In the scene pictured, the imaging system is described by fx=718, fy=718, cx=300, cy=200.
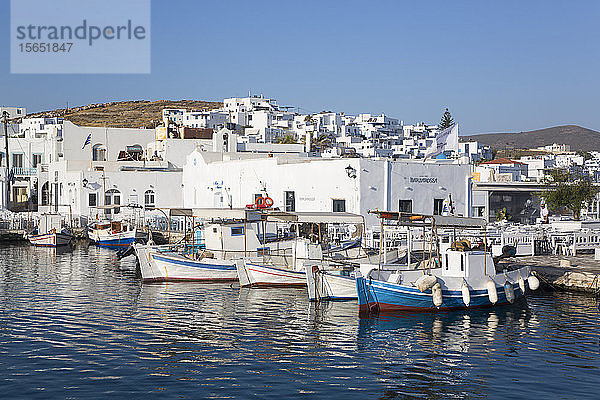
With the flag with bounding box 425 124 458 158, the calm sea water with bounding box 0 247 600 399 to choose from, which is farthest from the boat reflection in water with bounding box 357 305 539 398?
the flag with bounding box 425 124 458 158

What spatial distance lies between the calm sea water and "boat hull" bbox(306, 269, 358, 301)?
44cm

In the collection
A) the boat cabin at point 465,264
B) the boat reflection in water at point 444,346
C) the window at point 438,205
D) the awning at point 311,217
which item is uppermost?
the window at point 438,205

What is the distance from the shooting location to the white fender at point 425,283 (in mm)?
21562

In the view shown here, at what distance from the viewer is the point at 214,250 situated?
2945 centimetres

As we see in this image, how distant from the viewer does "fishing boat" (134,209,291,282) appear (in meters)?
28.9

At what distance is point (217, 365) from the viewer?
16.1 m

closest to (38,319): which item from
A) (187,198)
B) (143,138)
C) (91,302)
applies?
(91,302)

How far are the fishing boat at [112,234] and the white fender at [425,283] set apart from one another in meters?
26.6

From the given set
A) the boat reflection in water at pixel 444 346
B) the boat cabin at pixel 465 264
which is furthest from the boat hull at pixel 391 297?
the boat cabin at pixel 465 264

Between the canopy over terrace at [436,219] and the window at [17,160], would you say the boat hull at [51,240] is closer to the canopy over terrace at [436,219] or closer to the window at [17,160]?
the window at [17,160]

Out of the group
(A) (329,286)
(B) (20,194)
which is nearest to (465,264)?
(A) (329,286)

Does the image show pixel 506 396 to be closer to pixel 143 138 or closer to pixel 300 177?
pixel 300 177

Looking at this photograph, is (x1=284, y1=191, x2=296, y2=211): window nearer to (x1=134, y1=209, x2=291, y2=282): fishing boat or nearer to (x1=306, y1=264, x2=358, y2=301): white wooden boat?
(x1=134, y1=209, x2=291, y2=282): fishing boat

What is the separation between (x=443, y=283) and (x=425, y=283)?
2.64 feet
